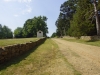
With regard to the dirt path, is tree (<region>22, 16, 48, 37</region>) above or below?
above

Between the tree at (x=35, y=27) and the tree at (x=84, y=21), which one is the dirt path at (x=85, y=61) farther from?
the tree at (x=35, y=27)

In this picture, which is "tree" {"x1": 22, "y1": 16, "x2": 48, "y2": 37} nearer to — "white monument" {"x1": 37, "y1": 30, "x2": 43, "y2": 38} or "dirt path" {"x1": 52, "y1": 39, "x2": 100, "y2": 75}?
"white monument" {"x1": 37, "y1": 30, "x2": 43, "y2": 38}

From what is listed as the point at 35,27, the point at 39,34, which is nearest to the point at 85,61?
the point at 39,34

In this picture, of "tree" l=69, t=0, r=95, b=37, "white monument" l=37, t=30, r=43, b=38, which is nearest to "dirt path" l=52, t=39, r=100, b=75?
"tree" l=69, t=0, r=95, b=37

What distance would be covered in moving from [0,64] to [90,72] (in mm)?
4352

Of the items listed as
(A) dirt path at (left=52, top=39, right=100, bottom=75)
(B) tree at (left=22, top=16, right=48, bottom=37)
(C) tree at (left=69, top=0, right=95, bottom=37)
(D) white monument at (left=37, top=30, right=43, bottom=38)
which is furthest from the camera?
(B) tree at (left=22, top=16, right=48, bottom=37)

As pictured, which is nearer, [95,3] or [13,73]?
[13,73]

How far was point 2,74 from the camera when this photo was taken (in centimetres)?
572

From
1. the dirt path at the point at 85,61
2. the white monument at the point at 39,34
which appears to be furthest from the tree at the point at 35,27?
the dirt path at the point at 85,61

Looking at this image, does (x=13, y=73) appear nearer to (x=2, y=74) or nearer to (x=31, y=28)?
(x=2, y=74)

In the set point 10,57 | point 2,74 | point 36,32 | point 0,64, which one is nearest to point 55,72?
point 2,74

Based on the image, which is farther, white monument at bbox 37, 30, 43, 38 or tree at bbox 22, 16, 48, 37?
tree at bbox 22, 16, 48, 37

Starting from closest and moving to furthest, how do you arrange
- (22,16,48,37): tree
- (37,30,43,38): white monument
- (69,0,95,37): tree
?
(69,0,95,37): tree, (37,30,43,38): white monument, (22,16,48,37): tree

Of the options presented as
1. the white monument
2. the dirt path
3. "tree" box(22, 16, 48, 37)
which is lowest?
the dirt path
